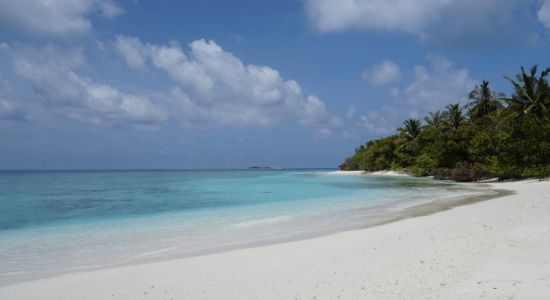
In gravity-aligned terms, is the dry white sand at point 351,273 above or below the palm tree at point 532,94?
below

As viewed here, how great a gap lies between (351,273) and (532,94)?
110 feet

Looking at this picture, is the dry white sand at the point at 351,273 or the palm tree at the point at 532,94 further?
the palm tree at the point at 532,94

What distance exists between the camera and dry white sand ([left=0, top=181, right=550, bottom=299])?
458 centimetres

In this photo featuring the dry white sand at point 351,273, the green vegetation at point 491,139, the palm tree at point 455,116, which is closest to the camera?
the dry white sand at point 351,273

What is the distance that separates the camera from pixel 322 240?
8.20 m

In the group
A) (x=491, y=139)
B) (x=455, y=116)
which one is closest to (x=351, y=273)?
(x=491, y=139)

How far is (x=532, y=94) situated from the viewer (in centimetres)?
3052

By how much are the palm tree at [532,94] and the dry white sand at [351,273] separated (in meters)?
28.0

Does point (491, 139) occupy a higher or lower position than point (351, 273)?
higher

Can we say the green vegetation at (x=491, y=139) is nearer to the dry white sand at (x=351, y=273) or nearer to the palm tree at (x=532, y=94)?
the palm tree at (x=532, y=94)

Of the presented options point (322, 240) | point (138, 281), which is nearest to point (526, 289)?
point (322, 240)

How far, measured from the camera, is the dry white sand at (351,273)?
4582mm

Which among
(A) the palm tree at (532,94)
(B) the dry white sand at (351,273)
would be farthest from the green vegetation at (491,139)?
(B) the dry white sand at (351,273)

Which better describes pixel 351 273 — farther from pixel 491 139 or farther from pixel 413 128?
pixel 413 128
